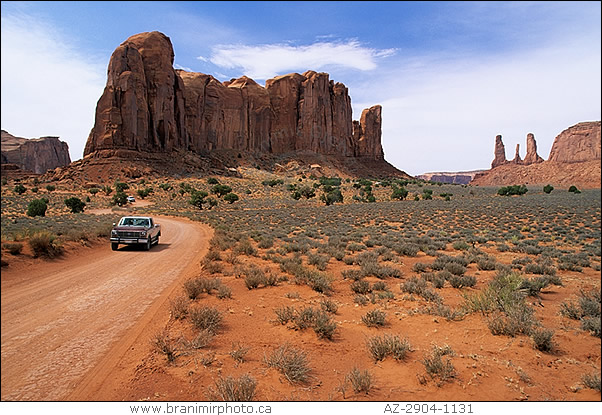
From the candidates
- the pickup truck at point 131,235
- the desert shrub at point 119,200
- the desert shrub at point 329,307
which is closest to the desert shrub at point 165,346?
the desert shrub at point 329,307

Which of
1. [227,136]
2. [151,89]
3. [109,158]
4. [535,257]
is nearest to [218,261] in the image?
[535,257]

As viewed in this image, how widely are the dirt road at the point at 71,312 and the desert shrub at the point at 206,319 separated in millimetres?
978

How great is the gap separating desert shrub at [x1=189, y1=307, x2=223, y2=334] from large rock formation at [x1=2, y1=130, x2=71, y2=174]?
143244 millimetres

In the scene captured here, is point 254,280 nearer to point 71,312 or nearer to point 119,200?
point 71,312

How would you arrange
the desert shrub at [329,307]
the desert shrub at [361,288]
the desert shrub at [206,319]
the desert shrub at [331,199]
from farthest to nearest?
the desert shrub at [331,199]
the desert shrub at [361,288]
the desert shrub at [329,307]
the desert shrub at [206,319]

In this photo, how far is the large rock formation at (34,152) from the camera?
122062 millimetres

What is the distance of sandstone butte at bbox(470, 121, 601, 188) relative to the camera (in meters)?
116

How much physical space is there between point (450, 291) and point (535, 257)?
23.2 feet

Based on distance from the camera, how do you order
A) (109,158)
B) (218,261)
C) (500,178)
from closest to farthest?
(218,261), (109,158), (500,178)

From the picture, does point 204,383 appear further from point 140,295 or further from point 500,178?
point 500,178

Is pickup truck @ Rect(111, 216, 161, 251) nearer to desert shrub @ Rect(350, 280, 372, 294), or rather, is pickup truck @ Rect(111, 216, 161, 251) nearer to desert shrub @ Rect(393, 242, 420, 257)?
desert shrub @ Rect(350, 280, 372, 294)

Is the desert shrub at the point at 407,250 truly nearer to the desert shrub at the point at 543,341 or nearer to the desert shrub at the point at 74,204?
the desert shrub at the point at 543,341

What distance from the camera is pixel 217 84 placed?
317 ft

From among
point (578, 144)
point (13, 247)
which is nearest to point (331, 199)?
point (13, 247)
